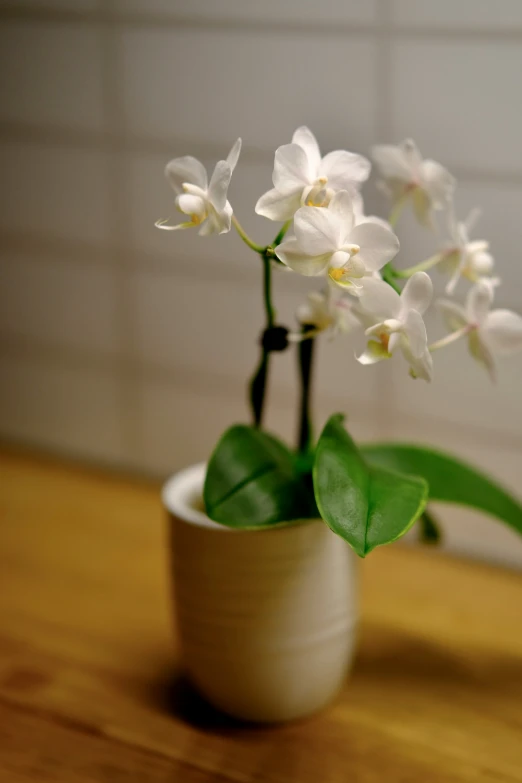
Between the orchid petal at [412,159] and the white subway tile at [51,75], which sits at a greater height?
the white subway tile at [51,75]

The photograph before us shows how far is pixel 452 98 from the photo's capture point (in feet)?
2.84

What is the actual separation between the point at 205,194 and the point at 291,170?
0.18 feet

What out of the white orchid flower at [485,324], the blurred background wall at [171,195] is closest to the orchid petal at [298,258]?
the white orchid flower at [485,324]

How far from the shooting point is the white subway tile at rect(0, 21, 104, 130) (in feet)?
3.45

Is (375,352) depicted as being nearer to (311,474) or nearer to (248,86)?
(311,474)

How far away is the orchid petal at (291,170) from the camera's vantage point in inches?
23.0

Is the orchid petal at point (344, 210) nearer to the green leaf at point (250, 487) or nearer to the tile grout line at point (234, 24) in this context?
the green leaf at point (250, 487)

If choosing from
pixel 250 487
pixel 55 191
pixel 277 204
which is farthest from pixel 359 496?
pixel 55 191

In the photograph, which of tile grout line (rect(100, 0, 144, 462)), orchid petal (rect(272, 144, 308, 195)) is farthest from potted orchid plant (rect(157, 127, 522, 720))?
tile grout line (rect(100, 0, 144, 462))

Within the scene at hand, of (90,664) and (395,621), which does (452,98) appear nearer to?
(395,621)

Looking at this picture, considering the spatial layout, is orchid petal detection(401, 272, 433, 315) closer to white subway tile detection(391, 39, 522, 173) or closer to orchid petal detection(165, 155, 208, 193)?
orchid petal detection(165, 155, 208, 193)

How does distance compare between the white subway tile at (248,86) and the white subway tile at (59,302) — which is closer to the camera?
Result: the white subway tile at (248,86)

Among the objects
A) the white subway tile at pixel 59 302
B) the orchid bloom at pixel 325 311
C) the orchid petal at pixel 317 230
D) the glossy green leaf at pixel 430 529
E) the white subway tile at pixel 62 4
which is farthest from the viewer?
the white subway tile at pixel 59 302

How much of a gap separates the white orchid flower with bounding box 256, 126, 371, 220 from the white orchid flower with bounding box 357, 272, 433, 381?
0.21 feet
